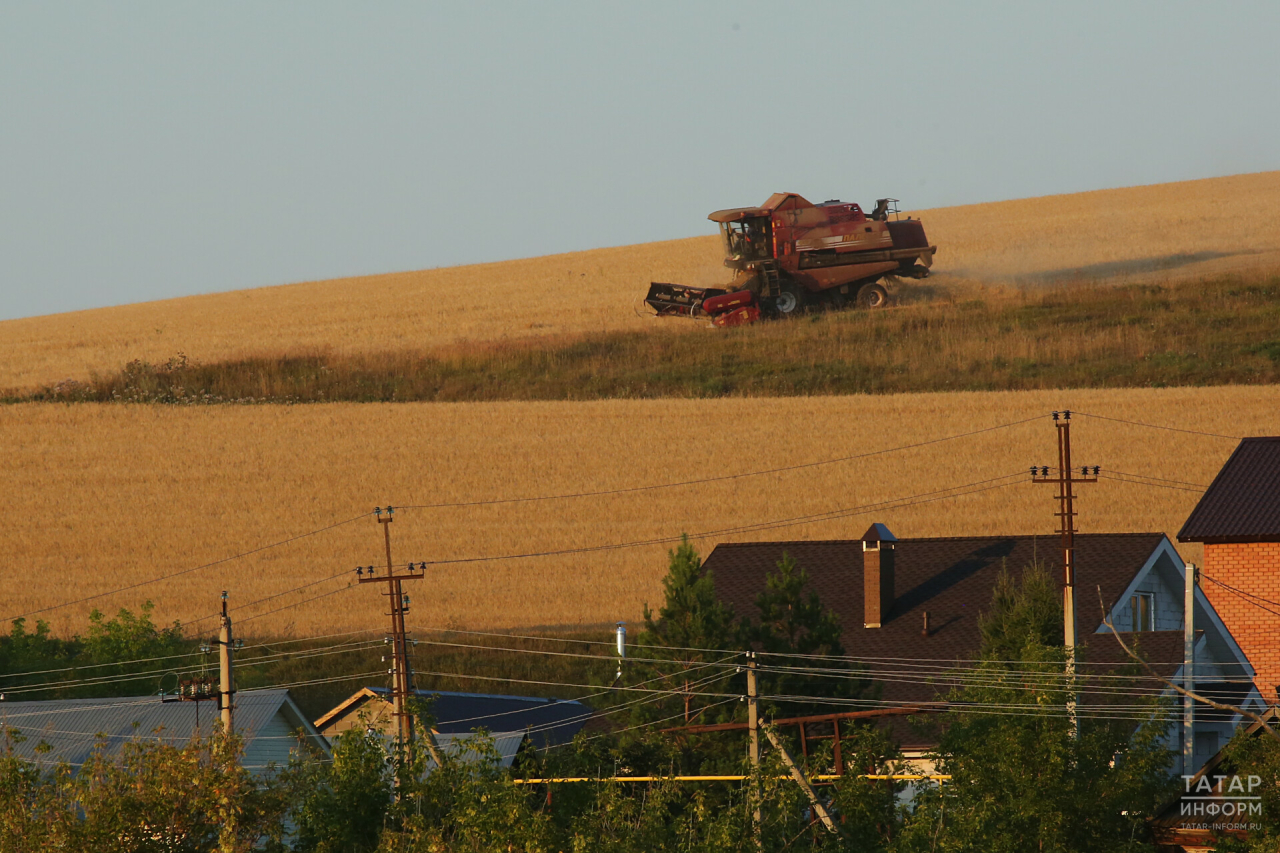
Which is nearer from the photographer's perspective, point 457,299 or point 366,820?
point 366,820

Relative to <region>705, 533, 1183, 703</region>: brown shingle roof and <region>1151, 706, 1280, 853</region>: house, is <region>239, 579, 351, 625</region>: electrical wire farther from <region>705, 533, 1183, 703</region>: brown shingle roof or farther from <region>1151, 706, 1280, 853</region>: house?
<region>1151, 706, 1280, 853</region>: house

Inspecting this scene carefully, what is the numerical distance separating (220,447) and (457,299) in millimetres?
27970

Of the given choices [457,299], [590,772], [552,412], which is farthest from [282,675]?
[457,299]

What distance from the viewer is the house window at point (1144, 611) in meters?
28.7

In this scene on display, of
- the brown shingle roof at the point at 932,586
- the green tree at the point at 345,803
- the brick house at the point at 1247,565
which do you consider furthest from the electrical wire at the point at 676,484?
the green tree at the point at 345,803

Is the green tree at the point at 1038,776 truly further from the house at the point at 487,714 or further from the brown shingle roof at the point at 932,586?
the house at the point at 487,714

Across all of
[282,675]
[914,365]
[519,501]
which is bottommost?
[282,675]

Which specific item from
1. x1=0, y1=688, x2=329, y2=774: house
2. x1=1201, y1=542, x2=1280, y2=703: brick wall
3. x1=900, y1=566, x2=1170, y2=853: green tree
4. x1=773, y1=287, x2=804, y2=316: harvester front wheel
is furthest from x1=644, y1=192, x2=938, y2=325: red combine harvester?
x1=900, y1=566, x2=1170, y2=853: green tree

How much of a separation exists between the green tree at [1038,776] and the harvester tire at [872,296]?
40161 millimetres

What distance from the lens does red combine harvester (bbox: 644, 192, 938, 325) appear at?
192ft

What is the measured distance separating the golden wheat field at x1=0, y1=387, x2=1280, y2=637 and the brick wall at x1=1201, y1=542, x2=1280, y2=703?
709 cm

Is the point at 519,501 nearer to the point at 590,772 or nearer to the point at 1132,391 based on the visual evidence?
the point at 1132,391

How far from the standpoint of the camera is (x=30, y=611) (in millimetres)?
36594

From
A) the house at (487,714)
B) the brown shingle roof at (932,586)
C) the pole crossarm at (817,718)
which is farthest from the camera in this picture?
the house at (487,714)
